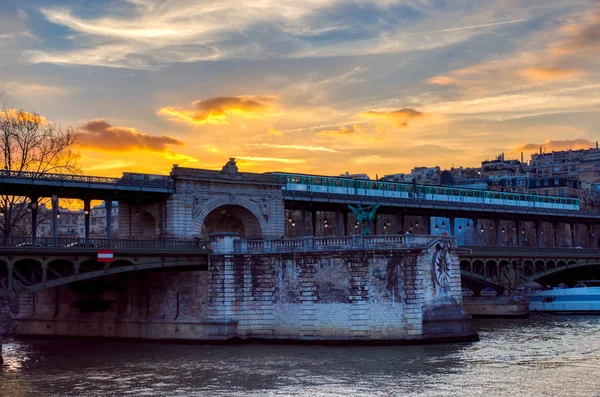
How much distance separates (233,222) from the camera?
8012 cm

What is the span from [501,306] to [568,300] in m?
9.80

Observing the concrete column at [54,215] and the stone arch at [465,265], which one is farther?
the stone arch at [465,265]

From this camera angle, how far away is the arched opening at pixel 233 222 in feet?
255

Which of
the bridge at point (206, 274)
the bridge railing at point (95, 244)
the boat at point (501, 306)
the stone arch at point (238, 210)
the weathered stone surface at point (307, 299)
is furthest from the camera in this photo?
the boat at point (501, 306)

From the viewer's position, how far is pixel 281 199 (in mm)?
79250

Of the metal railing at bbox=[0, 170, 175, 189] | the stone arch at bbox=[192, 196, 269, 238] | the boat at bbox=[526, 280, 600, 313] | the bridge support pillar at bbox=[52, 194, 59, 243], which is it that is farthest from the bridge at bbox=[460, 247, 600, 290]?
the bridge support pillar at bbox=[52, 194, 59, 243]

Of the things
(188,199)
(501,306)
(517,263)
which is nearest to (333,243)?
(188,199)

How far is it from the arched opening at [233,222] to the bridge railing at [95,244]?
423 inches

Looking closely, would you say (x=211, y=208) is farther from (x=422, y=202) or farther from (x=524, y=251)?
(x=524, y=251)

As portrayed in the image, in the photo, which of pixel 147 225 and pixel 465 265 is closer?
pixel 147 225

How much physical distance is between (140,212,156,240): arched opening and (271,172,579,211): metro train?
38.8 ft

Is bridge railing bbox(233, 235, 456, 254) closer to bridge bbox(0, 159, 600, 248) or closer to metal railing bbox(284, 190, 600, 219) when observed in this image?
bridge bbox(0, 159, 600, 248)

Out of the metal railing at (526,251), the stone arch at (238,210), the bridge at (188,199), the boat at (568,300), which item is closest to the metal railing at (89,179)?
the bridge at (188,199)

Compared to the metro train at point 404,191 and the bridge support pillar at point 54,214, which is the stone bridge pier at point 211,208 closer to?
the metro train at point 404,191
